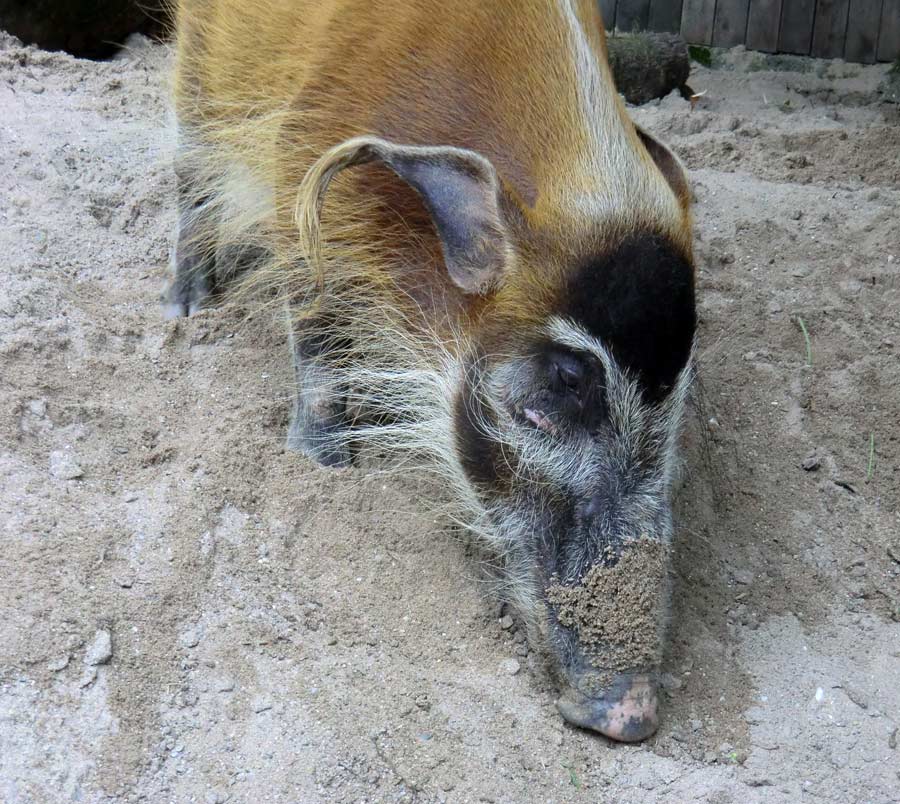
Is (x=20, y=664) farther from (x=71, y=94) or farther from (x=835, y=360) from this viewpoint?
(x=71, y=94)

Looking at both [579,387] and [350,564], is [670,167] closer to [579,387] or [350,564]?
[579,387]

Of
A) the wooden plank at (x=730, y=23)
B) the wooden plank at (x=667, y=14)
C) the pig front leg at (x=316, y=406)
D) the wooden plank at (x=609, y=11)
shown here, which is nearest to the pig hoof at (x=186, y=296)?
the pig front leg at (x=316, y=406)

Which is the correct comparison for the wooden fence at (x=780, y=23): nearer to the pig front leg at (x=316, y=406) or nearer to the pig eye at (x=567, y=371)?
the pig front leg at (x=316, y=406)

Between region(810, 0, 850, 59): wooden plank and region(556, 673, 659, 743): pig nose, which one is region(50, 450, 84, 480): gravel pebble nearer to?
region(556, 673, 659, 743): pig nose

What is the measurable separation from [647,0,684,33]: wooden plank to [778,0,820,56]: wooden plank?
0.66 meters

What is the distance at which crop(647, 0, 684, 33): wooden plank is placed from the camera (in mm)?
7148

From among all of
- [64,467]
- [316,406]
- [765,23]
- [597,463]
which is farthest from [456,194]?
[765,23]

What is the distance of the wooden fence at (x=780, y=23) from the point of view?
22.3 feet

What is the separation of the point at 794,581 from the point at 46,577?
199 cm

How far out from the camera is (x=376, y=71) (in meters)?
3.04

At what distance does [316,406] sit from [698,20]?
16.3 ft

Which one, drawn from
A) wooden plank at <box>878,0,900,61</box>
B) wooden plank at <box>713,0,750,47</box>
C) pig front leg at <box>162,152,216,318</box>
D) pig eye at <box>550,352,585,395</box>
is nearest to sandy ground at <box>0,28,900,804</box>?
pig front leg at <box>162,152,216,318</box>

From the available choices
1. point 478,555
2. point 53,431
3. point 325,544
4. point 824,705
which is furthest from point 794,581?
point 53,431

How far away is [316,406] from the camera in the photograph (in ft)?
11.1
